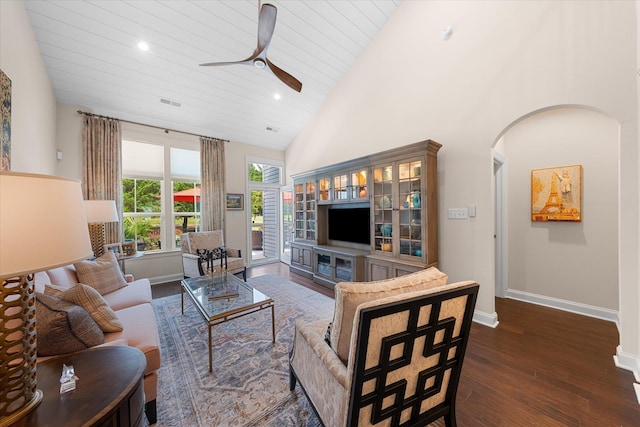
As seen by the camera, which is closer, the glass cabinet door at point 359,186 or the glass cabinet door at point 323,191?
the glass cabinet door at point 359,186

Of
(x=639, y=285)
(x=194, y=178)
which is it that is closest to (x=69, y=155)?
(x=194, y=178)

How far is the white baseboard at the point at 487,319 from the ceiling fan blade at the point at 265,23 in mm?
3691

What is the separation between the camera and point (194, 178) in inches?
201

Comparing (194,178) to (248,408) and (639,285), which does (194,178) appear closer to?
(248,408)

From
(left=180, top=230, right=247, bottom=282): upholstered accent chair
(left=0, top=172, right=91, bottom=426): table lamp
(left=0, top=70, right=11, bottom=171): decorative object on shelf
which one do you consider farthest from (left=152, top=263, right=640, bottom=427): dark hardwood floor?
(left=0, top=70, right=11, bottom=171): decorative object on shelf

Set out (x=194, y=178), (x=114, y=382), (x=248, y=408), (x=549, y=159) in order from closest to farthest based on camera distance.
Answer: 1. (x=114, y=382)
2. (x=248, y=408)
3. (x=549, y=159)
4. (x=194, y=178)

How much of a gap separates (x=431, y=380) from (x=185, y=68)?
4714mm

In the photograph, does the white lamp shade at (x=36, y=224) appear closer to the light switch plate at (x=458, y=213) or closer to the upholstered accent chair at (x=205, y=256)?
the upholstered accent chair at (x=205, y=256)

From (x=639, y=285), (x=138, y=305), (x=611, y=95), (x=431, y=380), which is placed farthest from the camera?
(x=138, y=305)

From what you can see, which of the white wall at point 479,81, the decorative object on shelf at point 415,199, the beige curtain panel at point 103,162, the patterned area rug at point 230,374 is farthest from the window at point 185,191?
the decorative object on shelf at point 415,199

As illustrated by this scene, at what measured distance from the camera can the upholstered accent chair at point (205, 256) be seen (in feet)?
12.0

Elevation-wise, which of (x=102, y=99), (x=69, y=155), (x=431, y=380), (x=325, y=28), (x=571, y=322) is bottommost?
(x=571, y=322)

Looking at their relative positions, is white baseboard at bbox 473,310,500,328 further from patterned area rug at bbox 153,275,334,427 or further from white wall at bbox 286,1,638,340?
patterned area rug at bbox 153,275,334,427

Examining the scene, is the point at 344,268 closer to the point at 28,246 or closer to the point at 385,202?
the point at 385,202
